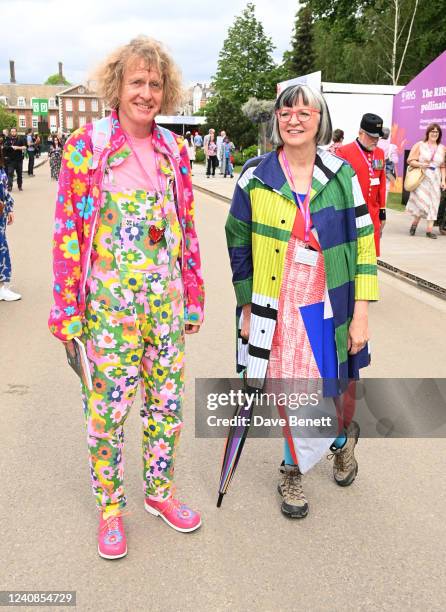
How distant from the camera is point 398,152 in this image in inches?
699

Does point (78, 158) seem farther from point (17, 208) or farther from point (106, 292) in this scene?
point (17, 208)

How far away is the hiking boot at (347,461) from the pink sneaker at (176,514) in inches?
30.5

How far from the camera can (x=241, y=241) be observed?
2785 millimetres

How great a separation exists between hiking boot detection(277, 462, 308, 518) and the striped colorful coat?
0.51 m

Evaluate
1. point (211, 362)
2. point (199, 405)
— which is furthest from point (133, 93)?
point (211, 362)

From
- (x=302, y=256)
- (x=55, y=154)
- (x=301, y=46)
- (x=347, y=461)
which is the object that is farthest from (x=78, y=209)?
(x=301, y=46)

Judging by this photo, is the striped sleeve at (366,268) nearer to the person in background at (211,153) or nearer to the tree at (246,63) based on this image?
the person in background at (211,153)

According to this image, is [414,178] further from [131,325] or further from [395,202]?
[131,325]

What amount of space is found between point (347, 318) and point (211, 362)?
2.40 meters

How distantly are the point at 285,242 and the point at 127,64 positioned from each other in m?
0.91

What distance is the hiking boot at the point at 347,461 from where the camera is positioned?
318 cm

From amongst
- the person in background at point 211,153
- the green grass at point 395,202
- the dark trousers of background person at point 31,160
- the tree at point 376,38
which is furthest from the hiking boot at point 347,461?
the tree at point 376,38

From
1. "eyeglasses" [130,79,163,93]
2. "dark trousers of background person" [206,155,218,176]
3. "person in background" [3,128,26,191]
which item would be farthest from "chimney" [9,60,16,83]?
"eyeglasses" [130,79,163,93]

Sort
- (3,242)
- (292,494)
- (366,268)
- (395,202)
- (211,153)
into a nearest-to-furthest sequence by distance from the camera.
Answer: (366,268), (292,494), (3,242), (395,202), (211,153)
